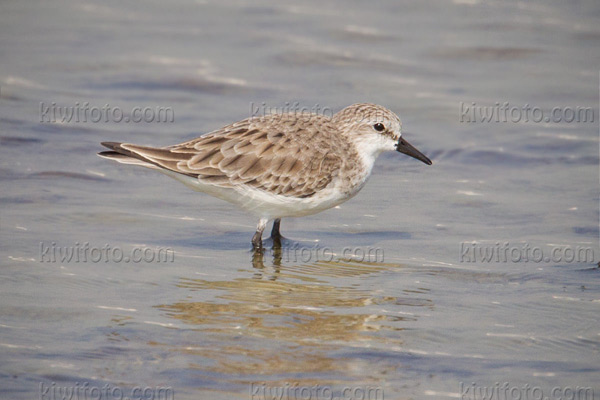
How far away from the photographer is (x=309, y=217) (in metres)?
10.3

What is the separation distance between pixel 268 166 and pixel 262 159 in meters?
0.09

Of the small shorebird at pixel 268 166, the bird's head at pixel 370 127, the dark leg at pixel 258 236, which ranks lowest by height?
the dark leg at pixel 258 236

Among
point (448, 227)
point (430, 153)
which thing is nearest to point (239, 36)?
point (430, 153)

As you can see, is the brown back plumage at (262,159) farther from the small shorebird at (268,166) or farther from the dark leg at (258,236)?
the dark leg at (258,236)

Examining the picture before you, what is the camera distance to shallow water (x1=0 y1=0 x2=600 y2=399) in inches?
262

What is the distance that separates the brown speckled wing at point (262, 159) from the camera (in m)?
9.00

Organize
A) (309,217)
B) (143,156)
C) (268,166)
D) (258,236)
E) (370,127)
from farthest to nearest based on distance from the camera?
1. (309,217)
2. (370,127)
3. (258,236)
4. (268,166)
5. (143,156)

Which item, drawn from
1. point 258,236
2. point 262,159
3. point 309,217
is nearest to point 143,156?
point 262,159

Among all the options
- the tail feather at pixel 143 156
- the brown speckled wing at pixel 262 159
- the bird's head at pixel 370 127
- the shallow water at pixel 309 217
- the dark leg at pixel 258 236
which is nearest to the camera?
the shallow water at pixel 309 217

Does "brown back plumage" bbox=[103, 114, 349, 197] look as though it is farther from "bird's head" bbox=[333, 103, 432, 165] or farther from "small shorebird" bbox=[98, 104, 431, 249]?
"bird's head" bbox=[333, 103, 432, 165]

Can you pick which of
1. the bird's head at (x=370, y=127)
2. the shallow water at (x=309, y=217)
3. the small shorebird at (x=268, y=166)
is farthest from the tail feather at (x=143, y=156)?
the bird's head at (x=370, y=127)

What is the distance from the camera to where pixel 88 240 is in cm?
896

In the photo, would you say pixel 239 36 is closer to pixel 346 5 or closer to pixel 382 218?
pixel 346 5

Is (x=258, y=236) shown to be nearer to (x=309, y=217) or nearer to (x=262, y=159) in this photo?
(x=262, y=159)
